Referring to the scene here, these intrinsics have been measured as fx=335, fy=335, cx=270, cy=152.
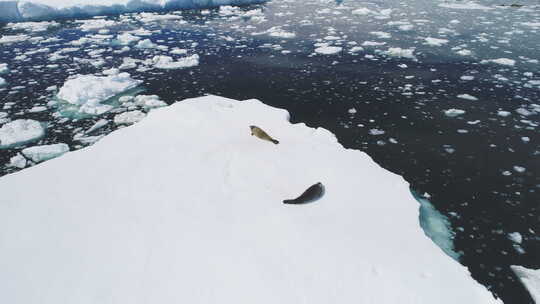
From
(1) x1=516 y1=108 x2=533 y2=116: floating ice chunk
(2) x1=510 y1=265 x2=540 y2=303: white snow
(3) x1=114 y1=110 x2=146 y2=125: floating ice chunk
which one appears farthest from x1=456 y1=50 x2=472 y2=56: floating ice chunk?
(3) x1=114 y1=110 x2=146 y2=125: floating ice chunk

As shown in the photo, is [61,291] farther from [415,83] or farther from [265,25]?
[265,25]

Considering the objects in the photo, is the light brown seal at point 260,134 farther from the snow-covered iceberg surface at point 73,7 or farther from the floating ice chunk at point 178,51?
the snow-covered iceberg surface at point 73,7

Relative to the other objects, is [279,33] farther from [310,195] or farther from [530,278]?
[530,278]

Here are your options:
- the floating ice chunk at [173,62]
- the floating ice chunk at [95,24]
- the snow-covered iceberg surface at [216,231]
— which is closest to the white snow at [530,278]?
the snow-covered iceberg surface at [216,231]

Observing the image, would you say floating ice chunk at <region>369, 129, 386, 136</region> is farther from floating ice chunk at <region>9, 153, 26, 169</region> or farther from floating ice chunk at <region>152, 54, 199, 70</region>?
floating ice chunk at <region>152, 54, 199, 70</region>

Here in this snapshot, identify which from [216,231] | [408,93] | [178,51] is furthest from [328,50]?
[216,231]
